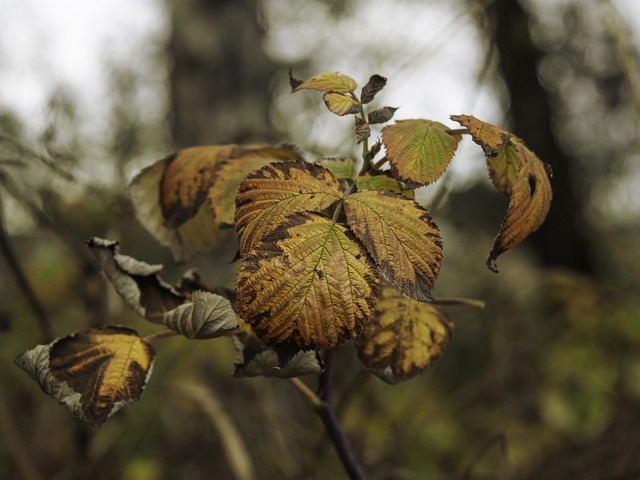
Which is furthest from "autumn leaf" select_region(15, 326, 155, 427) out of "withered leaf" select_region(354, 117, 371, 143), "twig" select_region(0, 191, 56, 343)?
"twig" select_region(0, 191, 56, 343)

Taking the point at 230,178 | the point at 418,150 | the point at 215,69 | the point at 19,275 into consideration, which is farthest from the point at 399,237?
the point at 215,69

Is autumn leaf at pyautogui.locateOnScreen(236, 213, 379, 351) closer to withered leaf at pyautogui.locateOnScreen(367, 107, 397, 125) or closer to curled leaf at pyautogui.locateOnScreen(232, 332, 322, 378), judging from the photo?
curled leaf at pyautogui.locateOnScreen(232, 332, 322, 378)

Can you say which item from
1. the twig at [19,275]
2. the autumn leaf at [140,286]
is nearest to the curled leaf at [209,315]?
the autumn leaf at [140,286]

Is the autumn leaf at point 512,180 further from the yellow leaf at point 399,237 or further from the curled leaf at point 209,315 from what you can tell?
the curled leaf at point 209,315

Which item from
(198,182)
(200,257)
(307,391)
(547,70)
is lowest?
(547,70)

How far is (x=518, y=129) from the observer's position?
4.12m

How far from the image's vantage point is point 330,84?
0.56 metres

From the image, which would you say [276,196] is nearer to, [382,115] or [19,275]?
[382,115]

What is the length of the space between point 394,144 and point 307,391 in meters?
0.25

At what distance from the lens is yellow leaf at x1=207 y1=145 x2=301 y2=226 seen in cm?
62

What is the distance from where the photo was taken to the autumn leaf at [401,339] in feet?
1.90

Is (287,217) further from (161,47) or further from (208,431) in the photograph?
(161,47)

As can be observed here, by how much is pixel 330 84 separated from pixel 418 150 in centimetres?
11

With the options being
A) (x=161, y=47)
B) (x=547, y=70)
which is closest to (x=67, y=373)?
(x=161, y=47)
